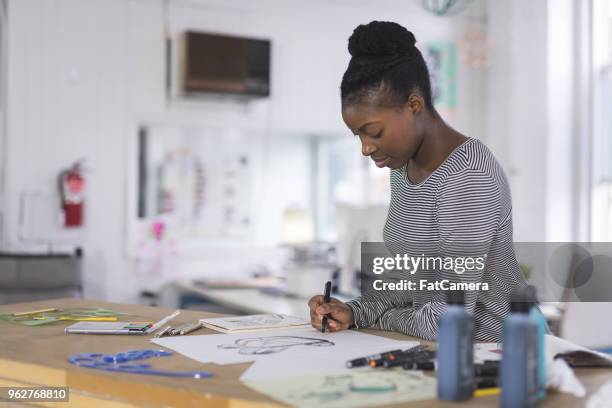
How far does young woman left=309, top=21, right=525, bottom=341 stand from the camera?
147 centimetres

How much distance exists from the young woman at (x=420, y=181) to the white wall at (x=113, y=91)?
11.3 ft

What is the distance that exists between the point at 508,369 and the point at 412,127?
73 cm

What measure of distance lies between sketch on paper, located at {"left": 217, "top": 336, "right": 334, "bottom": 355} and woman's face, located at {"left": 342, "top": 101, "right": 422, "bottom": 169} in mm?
435

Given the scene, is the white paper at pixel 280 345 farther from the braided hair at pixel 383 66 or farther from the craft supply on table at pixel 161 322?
the braided hair at pixel 383 66

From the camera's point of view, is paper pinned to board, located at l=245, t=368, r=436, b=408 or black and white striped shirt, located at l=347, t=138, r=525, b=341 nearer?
paper pinned to board, located at l=245, t=368, r=436, b=408

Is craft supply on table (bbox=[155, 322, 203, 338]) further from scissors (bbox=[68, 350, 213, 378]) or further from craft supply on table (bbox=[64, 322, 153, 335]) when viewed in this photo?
scissors (bbox=[68, 350, 213, 378])

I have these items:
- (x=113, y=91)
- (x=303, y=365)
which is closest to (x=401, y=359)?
(x=303, y=365)

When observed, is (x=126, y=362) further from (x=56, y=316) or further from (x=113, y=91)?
(x=113, y=91)

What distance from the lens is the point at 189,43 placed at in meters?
4.80

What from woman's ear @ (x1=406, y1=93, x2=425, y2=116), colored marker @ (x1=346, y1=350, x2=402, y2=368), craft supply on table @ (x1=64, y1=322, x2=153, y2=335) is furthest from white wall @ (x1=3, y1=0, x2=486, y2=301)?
colored marker @ (x1=346, y1=350, x2=402, y2=368)

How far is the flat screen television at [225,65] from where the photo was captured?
4.80 metres

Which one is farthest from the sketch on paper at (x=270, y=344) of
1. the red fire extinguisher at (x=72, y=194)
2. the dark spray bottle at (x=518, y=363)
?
the red fire extinguisher at (x=72, y=194)

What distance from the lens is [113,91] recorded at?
15.9 feet

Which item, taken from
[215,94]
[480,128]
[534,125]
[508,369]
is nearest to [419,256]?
Answer: [508,369]
